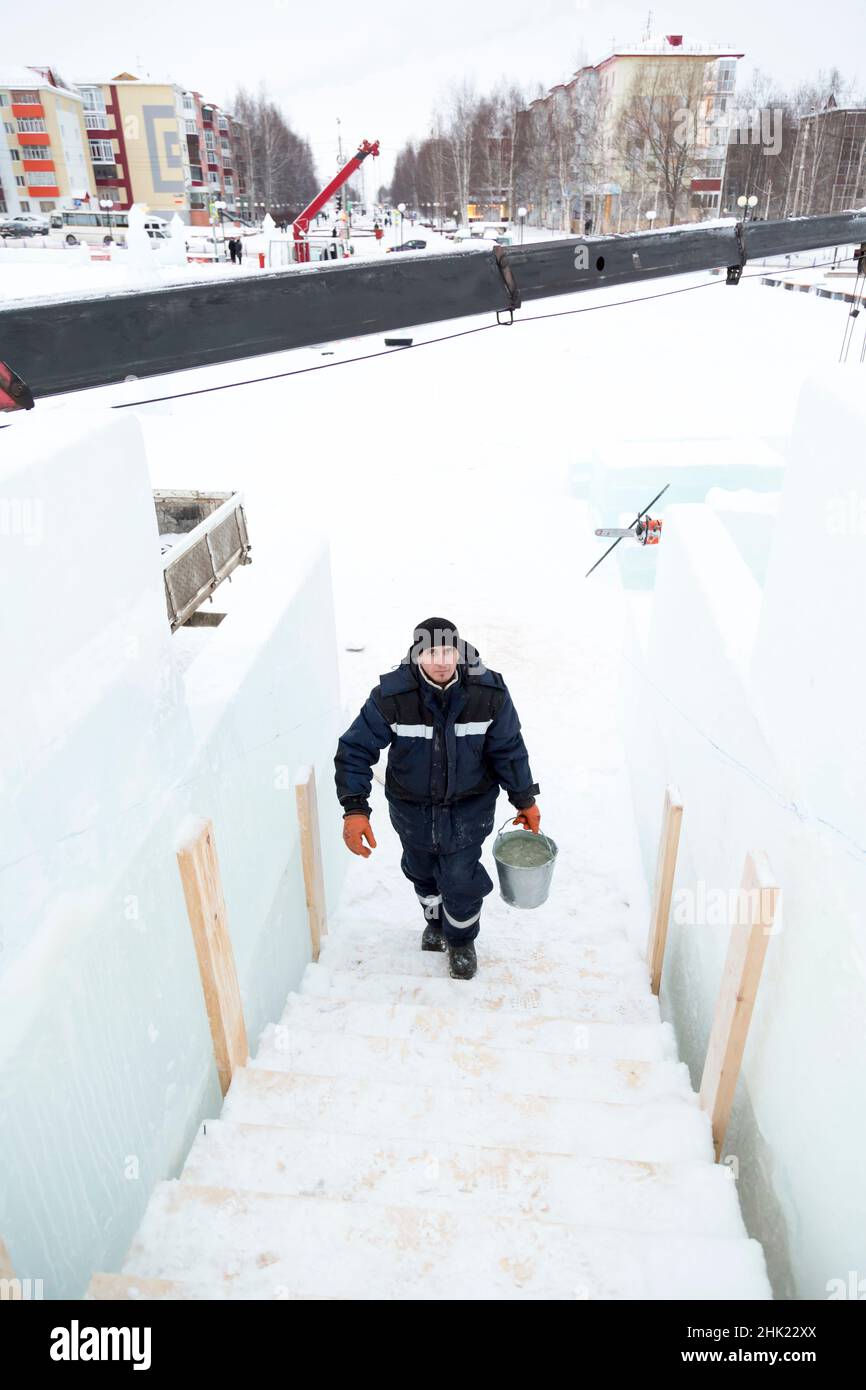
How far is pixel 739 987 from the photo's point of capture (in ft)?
8.20

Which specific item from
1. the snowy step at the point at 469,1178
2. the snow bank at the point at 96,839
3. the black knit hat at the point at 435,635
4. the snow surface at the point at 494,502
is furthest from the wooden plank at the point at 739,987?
the snow bank at the point at 96,839

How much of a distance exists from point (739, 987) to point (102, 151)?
66.1 meters

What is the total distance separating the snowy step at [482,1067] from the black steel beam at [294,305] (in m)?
2.52

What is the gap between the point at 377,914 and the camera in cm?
495

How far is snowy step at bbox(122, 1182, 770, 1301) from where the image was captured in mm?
2119

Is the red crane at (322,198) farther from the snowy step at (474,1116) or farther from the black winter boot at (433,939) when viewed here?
the snowy step at (474,1116)

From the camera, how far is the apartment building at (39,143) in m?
48.4

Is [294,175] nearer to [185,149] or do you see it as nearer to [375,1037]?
[185,149]

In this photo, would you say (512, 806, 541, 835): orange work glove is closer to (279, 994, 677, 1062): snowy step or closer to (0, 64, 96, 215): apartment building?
(279, 994, 677, 1062): snowy step

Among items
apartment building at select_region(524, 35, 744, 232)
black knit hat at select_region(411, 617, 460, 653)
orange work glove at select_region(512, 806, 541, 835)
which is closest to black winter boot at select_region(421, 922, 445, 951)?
orange work glove at select_region(512, 806, 541, 835)

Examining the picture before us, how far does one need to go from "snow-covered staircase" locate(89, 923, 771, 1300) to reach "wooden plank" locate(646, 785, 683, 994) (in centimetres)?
32

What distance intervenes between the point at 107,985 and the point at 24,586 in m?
1.06

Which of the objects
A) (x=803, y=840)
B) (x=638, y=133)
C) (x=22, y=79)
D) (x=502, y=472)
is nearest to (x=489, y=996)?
(x=803, y=840)

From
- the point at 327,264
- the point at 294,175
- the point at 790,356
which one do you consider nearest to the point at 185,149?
the point at 294,175
